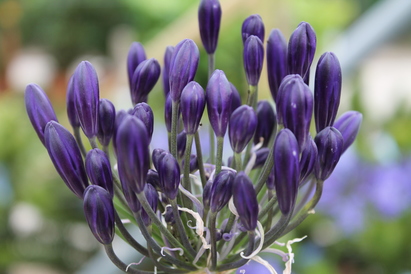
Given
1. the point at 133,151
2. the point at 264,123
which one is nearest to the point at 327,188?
the point at 264,123

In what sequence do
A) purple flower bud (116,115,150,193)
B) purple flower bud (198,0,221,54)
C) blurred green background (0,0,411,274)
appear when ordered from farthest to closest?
blurred green background (0,0,411,274) < purple flower bud (198,0,221,54) < purple flower bud (116,115,150,193)

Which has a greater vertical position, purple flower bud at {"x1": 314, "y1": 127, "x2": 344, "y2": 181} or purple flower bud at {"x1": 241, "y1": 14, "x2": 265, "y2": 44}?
purple flower bud at {"x1": 241, "y1": 14, "x2": 265, "y2": 44}

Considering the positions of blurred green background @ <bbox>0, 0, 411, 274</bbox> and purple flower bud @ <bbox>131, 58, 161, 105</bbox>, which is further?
blurred green background @ <bbox>0, 0, 411, 274</bbox>

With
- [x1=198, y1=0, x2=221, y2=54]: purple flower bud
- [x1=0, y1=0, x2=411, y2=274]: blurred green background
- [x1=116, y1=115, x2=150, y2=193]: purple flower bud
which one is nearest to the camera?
[x1=116, y1=115, x2=150, y2=193]: purple flower bud

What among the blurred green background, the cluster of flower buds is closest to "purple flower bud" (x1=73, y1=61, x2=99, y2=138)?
the cluster of flower buds

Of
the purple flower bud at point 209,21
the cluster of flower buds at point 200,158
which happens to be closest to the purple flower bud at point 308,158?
the cluster of flower buds at point 200,158

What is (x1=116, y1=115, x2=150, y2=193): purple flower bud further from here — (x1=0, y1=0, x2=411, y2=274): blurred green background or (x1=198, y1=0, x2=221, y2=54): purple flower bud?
(x1=0, y1=0, x2=411, y2=274): blurred green background

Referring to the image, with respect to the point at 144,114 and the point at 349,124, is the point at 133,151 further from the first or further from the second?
the point at 349,124
